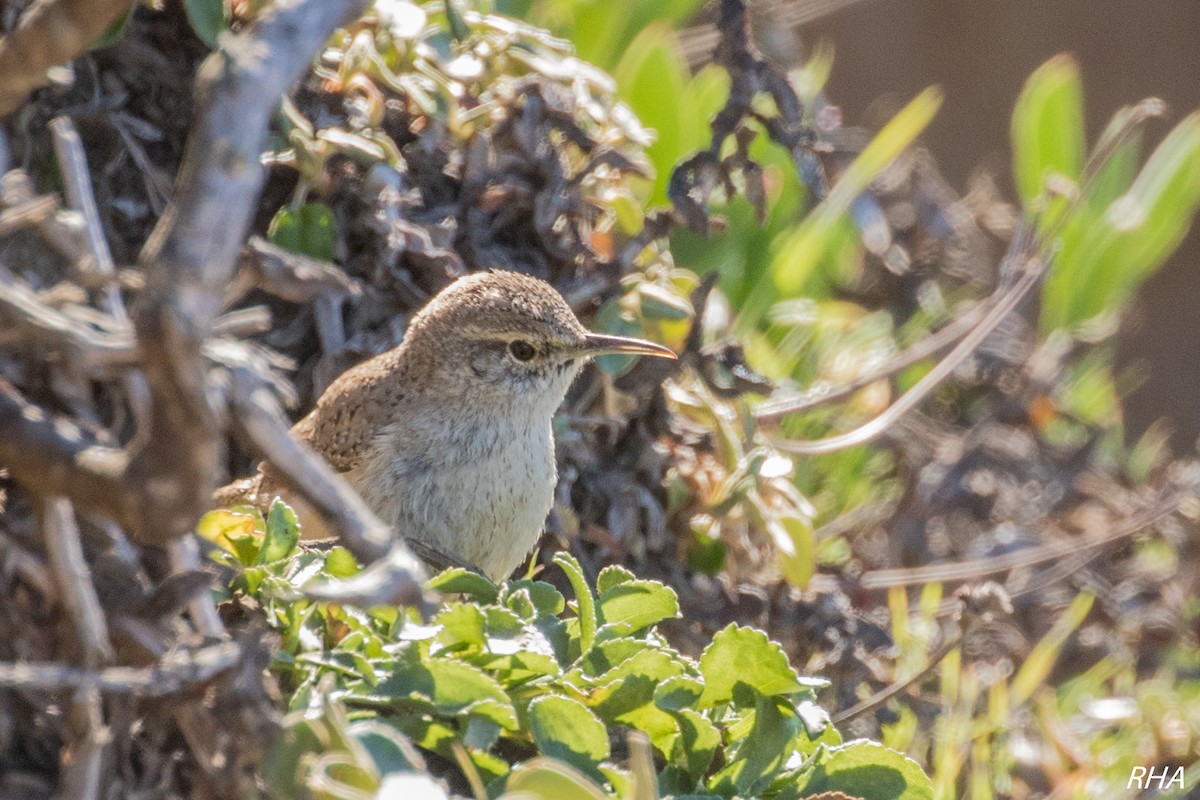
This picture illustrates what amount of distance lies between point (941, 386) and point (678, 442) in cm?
184

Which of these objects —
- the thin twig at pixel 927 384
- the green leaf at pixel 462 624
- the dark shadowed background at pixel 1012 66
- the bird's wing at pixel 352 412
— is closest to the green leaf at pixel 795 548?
the thin twig at pixel 927 384

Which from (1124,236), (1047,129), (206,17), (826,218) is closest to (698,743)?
(206,17)

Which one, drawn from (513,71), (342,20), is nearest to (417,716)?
(342,20)

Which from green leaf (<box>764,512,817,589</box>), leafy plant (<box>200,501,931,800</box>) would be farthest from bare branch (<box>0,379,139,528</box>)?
green leaf (<box>764,512,817,589</box>)

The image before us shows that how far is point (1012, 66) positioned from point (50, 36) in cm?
767

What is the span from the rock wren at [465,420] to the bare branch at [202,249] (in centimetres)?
170

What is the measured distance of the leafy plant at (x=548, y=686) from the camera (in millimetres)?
2205

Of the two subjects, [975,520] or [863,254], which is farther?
[863,254]

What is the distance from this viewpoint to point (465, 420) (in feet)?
12.2

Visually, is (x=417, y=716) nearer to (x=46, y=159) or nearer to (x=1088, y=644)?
(x=46, y=159)

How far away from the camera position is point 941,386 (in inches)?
212

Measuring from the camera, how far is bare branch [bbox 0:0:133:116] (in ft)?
6.35

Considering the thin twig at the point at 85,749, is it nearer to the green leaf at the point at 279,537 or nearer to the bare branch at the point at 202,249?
the bare branch at the point at 202,249

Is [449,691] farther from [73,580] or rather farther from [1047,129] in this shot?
[1047,129]
